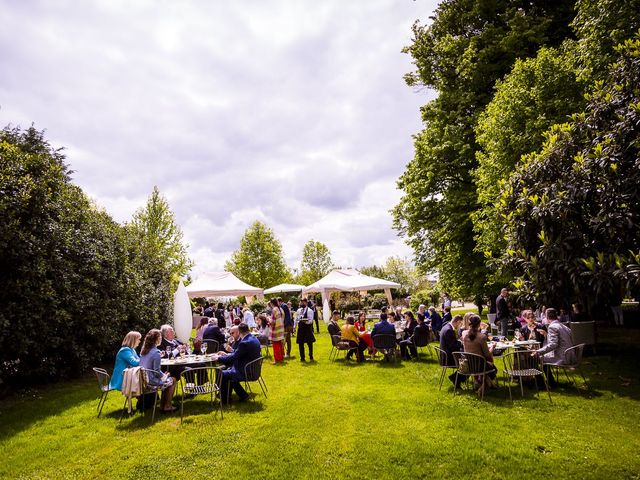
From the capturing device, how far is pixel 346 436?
226 inches

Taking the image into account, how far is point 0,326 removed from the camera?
7809mm

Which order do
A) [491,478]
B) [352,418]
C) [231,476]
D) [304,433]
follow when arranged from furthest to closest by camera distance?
[352,418], [304,433], [231,476], [491,478]

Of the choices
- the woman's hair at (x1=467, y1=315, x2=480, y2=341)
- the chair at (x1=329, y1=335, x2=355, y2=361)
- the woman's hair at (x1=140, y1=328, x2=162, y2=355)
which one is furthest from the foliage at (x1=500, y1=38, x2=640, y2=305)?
the chair at (x1=329, y1=335, x2=355, y2=361)

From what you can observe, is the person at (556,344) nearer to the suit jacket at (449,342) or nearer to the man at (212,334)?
the suit jacket at (449,342)

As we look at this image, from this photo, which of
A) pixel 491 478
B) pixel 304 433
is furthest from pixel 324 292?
pixel 491 478

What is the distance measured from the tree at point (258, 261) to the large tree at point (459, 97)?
28.4 m

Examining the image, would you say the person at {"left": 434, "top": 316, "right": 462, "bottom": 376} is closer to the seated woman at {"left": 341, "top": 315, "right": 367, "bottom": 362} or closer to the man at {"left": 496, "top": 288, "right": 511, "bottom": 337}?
the seated woman at {"left": 341, "top": 315, "right": 367, "bottom": 362}

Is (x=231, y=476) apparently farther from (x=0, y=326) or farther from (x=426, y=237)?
(x=426, y=237)

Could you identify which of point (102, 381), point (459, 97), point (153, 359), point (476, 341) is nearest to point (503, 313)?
point (476, 341)

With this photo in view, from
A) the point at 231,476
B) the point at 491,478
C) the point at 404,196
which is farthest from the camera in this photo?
the point at 404,196

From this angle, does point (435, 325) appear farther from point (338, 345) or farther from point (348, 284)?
point (348, 284)

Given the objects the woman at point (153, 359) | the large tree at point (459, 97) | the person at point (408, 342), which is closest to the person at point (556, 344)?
the person at point (408, 342)

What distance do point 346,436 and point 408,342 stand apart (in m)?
6.36

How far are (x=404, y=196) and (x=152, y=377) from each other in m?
13.5
